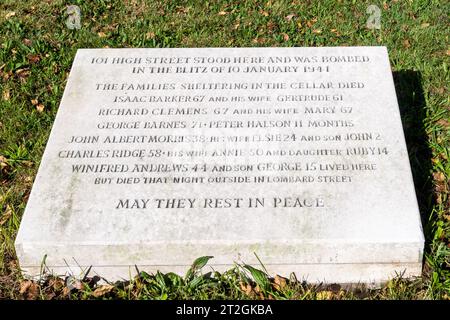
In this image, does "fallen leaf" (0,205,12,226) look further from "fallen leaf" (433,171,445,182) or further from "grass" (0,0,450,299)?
"fallen leaf" (433,171,445,182)

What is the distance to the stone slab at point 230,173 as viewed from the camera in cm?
344

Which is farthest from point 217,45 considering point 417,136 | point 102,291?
point 102,291

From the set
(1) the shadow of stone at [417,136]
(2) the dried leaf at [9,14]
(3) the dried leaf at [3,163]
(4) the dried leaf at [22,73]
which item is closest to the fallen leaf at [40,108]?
(4) the dried leaf at [22,73]

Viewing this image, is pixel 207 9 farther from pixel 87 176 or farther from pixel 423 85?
pixel 87 176

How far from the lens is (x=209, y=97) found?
423cm

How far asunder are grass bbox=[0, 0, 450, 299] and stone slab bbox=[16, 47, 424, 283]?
0.13m

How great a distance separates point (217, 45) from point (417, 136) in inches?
92.7

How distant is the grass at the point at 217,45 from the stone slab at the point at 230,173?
0.13m

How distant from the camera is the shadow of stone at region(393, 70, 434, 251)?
438 centimetres

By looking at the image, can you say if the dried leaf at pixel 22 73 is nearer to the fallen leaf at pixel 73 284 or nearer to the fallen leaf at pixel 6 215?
the fallen leaf at pixel 6 215

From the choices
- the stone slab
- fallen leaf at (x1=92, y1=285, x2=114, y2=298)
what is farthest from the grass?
the stone slab

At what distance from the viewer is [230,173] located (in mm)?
3730
